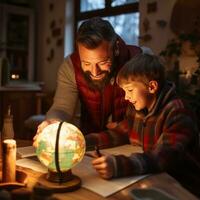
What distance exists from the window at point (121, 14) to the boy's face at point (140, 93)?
8.90ft

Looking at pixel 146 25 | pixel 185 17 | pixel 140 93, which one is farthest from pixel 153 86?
pixel 146 25

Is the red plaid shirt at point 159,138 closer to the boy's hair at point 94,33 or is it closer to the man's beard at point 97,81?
the man's beard at point 97,81

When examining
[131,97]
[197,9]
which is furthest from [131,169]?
[197,9]

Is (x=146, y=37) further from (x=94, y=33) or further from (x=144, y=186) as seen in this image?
(x=144, y=186)

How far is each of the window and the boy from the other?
2652 mm

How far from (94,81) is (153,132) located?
47 cm

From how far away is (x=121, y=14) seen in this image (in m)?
4.29

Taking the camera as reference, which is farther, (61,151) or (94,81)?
(94,81)

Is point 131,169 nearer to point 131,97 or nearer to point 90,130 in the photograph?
point 131,97

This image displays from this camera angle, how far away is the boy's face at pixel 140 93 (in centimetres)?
142

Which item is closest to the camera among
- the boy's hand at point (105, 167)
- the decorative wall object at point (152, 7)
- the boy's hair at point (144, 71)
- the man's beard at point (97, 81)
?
the boy's hand at point (105, 167)

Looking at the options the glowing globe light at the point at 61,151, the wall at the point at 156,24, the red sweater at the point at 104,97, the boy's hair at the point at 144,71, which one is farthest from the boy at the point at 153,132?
the wall at the point at 156,24

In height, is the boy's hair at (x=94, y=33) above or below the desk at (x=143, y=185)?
above

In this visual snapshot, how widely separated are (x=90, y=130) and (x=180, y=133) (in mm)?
787
